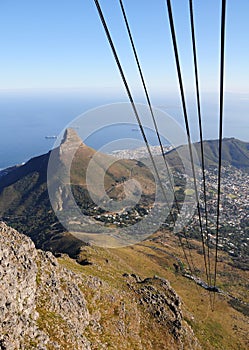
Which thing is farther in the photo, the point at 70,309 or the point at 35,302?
the point at 70,309

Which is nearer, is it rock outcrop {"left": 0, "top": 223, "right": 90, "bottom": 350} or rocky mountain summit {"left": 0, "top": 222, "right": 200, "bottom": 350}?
rock outcrop {"left": 0, "top": 223, "right": 90, "bottom": 350}

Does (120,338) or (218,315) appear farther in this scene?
(218,315)

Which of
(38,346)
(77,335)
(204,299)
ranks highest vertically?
(38,346)

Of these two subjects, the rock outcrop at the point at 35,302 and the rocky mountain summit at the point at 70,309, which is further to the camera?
the rocky mountain summit at the point at 70,309

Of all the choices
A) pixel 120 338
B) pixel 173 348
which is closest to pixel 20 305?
pixel 120 338

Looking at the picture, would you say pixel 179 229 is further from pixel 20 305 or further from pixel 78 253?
pixel 20 305

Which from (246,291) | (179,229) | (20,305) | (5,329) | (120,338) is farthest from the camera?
(179,229)

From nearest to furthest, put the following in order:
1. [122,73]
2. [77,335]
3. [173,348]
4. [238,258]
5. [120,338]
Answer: [122,73]
[77,335]
[120,338]
[173,348]
[238,258]

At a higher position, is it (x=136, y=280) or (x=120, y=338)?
(x=120, y=338)
